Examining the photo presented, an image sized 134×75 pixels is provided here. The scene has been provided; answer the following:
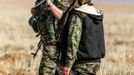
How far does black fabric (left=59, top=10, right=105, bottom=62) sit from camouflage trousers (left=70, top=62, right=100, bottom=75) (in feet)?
0.25

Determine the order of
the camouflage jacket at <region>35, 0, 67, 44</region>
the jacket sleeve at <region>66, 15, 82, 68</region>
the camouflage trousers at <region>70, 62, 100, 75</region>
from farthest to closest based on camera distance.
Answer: the camouflage jacket at <region>35, 0, 67, 44</region>, the camouflage trousers at <region>70, 62, 100, 75</region>, the jacket sleeve at <region>66, 15, 82, 68</region>

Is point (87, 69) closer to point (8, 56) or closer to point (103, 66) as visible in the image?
point (103, 66)

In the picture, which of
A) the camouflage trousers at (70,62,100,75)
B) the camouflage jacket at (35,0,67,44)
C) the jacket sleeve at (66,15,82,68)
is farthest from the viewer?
the camouflage jacket at (35,0,67,44)

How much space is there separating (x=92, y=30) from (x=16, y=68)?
4593mm

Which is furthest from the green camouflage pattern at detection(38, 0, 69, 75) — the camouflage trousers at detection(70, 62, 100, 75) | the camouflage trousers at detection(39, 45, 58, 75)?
the camouflage trousers at detection(70, 62, 100, 75)

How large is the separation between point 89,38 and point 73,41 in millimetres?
200

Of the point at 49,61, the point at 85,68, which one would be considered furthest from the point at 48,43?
the point at 85,68

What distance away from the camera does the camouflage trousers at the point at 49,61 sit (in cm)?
809

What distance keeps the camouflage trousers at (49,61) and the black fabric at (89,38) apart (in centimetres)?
121

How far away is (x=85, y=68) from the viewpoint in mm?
6855

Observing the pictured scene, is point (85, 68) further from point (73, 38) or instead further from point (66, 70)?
point (73, 38)

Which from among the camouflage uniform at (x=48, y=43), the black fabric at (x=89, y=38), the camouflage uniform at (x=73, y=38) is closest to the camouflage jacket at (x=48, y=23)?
the camouflage uniform at (x=48, y=43)

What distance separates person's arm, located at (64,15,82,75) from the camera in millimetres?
6641

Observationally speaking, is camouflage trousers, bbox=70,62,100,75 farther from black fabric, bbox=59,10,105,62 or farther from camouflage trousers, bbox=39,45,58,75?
camouflage trousers, bbox=39,45,58,75
